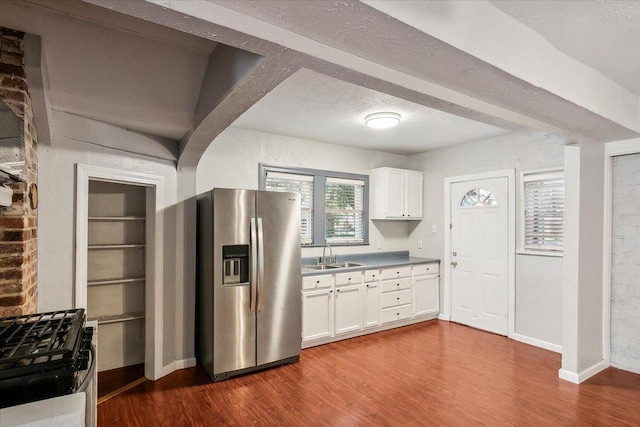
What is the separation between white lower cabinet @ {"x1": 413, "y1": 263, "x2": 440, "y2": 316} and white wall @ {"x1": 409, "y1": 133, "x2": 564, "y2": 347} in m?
0.32

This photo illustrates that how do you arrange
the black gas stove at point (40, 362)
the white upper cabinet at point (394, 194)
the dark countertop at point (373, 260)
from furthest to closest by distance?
the white upper cabinet at point (394, 194), the dark countertop at point (373, 260), the black gas stove at point (40, 362)

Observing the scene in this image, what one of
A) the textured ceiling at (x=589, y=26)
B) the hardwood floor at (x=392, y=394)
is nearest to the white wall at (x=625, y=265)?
the hardwood floor at (x=392, y=394)

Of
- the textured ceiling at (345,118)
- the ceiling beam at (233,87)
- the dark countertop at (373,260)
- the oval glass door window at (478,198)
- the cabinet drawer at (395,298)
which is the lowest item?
the cabinet drawer at (395,298)

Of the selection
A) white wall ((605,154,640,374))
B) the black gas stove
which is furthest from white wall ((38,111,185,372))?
white wall ((605,154,640,374))

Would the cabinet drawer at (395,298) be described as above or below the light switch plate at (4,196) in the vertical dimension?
below

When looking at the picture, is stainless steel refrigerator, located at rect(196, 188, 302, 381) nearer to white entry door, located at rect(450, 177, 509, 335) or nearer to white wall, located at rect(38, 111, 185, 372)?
white wall, located at rect(38, 111, 185, 372)

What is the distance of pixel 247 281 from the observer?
3287 mm

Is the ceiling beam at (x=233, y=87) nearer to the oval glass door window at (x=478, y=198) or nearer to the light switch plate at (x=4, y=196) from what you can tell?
the light switch plate at (x=4, y=196)

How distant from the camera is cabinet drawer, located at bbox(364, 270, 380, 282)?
4.34m

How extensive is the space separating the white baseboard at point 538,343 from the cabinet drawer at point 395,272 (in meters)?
1.46

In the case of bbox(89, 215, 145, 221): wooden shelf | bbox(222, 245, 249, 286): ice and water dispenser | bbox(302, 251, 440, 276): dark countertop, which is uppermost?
bbox(89, 215, 145, 221): wooden shelf

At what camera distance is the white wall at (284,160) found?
385 centimetres

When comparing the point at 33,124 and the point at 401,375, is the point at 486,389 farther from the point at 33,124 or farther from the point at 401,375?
the point at 33,124

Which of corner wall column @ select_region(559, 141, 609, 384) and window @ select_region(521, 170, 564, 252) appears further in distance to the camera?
window @ select_region(521, 170, 564, 252)
